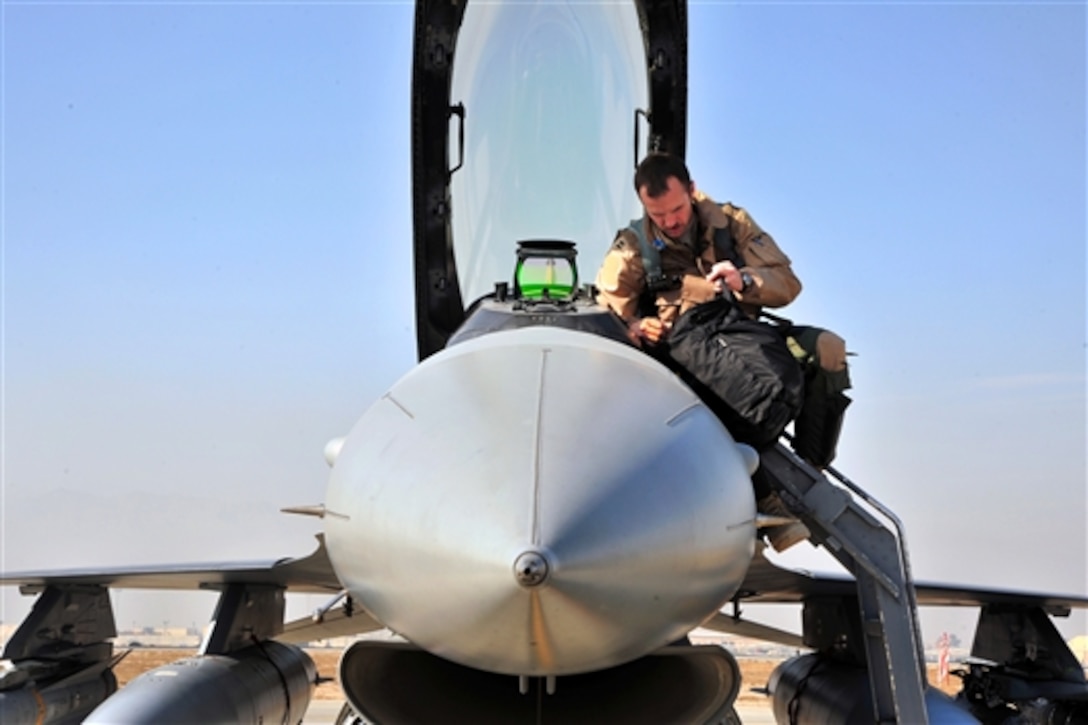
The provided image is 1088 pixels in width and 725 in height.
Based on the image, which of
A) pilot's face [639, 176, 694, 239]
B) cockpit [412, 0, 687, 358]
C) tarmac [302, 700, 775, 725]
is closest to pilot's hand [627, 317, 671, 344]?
A: pilot's face [639, 176, 694, 239]

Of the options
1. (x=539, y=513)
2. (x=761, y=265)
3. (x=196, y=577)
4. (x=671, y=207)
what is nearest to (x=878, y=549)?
(x=761, y=265)

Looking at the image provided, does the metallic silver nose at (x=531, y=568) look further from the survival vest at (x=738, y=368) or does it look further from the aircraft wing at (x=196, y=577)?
the aircraft wing at (x=196, y=577)

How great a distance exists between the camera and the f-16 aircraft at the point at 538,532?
9.43ft

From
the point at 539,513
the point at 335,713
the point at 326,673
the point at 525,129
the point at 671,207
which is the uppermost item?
the point at 525,129

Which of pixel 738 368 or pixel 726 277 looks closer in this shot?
pixel 738 368

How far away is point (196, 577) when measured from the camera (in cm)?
776

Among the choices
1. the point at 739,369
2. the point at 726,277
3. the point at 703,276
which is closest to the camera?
the point at 739,369

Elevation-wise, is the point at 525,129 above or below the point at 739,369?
above

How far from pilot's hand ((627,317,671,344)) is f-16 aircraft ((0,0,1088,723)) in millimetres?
102

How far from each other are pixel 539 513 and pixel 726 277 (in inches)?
73.2

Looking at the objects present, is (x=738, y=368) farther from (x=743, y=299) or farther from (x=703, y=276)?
(x=703, y=276)

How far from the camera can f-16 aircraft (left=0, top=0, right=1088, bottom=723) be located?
2873 mm

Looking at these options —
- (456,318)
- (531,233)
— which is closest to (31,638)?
(456,318)

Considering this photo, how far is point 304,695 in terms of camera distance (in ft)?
23.1
